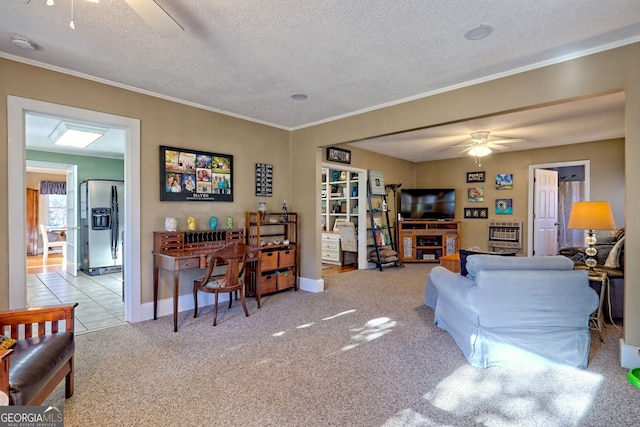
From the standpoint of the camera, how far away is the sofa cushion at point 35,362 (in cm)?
147

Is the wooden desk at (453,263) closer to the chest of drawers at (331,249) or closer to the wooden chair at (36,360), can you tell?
the chest of drawers at (331,249)

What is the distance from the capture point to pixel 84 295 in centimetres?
475

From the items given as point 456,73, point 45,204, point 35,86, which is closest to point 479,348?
point 456,73

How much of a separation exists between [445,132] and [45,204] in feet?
35.0

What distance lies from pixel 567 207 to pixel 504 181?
2738 mm

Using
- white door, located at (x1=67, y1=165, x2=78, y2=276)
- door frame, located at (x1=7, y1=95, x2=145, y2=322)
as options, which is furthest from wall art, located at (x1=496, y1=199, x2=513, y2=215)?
white door, located at (x1=67, y1=165, x2=78, y2=276)

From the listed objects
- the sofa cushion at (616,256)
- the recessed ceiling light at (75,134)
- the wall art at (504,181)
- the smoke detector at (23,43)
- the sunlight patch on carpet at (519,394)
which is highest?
the smoke detector at (23,43)

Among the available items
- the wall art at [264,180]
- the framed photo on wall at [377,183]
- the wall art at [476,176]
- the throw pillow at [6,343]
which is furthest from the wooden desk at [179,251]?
the wall art at [476,176]

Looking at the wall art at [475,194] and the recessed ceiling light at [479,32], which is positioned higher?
the recessed ceiling light at [479,32]

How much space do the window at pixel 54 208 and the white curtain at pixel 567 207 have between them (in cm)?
1349

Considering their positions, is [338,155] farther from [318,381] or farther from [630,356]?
[630,356]

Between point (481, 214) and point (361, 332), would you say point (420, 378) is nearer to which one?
point (361, 332)

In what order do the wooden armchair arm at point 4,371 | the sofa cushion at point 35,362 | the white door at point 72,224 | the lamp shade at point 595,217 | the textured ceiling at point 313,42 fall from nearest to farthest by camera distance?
1. the wooden armchair arm at point 4,371
2. the sofa cushion at point 35,362
3. the textured ceiling at point 313,42
4. the lamp shade at point 595,217
5. the white door at point 72,224

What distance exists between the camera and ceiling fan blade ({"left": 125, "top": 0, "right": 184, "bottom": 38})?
1.65 m
